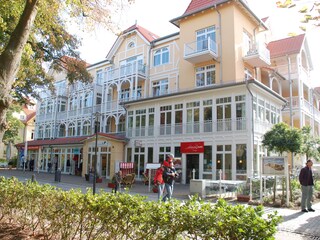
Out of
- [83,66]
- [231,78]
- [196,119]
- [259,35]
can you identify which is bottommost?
[196,119]

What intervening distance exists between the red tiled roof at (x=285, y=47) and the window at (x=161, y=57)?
10375mm

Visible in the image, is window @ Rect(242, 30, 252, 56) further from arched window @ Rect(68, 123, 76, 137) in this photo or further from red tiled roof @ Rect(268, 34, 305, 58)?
arched window @ Rect(68, 123, 76, 137)

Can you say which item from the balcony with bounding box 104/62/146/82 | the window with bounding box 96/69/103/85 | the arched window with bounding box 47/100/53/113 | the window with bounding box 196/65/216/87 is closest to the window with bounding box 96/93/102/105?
the window with bounding box 96/69/103/85

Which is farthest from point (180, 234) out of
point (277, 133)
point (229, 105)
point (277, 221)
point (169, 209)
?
point (229, 105)

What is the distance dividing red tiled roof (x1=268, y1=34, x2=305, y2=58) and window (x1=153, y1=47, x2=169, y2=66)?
10375 millimetres

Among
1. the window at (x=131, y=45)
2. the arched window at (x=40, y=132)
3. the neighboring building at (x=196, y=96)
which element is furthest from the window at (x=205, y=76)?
the arched window at (x=40, y=132)

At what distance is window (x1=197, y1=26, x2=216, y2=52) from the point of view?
23.8 metres

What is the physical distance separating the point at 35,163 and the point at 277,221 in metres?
38.2

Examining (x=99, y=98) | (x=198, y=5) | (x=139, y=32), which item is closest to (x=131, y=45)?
(x=139, y=32)

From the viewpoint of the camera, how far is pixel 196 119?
2292 centimetres

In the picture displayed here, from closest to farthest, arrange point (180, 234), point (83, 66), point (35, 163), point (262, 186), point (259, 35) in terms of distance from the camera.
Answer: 1. point (180, 234)
2. point (262, 186)
3. point (83, 66)
4. point (259, 35)
5. point (35, 163)

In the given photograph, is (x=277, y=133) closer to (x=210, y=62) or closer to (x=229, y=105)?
(x=229, y=105)

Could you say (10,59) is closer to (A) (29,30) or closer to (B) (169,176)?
(A) (29,30)

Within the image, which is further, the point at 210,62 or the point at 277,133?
the point at 210,62
